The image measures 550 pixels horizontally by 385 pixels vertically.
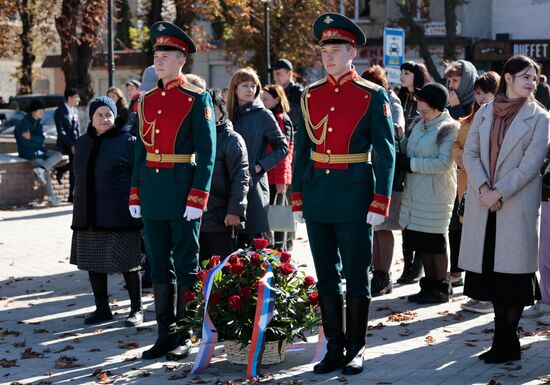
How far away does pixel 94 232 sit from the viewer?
338 inches

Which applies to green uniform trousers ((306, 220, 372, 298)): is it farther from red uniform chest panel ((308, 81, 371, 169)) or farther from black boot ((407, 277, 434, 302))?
black boot ((407, 277, 434, 302))

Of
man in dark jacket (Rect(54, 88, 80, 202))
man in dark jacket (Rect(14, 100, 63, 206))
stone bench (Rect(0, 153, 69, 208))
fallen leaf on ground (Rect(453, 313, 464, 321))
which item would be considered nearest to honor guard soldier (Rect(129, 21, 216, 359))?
fallen leaf on ground (Rect(453, 313, 464, 321))

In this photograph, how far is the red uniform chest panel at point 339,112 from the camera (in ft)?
22.2

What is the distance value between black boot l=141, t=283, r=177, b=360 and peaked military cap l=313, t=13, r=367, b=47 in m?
2.01

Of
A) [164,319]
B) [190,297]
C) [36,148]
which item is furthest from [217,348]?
[36,148]

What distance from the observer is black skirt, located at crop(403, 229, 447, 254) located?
29.9 ft

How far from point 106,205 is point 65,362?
4.92 ft

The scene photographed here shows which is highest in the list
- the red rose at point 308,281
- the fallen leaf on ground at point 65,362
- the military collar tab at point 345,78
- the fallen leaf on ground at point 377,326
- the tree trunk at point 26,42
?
the tree trunk at point 26,42

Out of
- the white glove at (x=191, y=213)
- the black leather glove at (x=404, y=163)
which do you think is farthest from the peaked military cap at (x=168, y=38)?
the black leather glove at (x=404, y=163)

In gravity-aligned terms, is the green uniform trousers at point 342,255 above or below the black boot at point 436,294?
above

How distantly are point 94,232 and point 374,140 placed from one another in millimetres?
2791

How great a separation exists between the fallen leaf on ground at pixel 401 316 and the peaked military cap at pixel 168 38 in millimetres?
2693

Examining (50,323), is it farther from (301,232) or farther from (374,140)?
(301,232)

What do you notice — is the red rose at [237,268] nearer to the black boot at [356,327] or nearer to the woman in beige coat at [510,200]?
the black boot at [356,327]
